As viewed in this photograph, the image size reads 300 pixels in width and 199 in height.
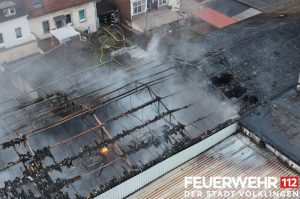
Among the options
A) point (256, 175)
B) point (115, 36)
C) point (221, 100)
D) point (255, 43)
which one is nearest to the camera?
point (256, 175)

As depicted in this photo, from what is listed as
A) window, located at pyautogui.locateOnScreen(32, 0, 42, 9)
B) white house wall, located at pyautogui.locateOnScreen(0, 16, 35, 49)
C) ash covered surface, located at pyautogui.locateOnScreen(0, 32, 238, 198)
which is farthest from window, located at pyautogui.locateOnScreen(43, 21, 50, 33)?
ash covered surface, located at pyautogui.locateOnScreen(0, 32, 238, 198)

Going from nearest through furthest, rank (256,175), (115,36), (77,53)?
(256,175)
(77,53)
(115,36)

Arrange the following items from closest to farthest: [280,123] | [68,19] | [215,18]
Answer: [280,123] → [68,19] → [215,18]

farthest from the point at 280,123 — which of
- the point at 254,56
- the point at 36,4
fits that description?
the point at 36,4

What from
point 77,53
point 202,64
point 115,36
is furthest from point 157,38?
Answer: point 202,64

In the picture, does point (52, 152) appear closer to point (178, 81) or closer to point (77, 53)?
point (178, 81)

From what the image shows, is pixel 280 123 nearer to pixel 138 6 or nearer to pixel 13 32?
pixel 138 6

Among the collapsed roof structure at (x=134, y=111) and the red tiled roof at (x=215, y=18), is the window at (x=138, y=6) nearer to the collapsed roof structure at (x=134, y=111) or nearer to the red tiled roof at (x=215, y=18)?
the red tiled roof at (x=215, y=18)

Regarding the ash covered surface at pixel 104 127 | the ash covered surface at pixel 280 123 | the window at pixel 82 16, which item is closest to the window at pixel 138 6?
the window at pixel 82 16
